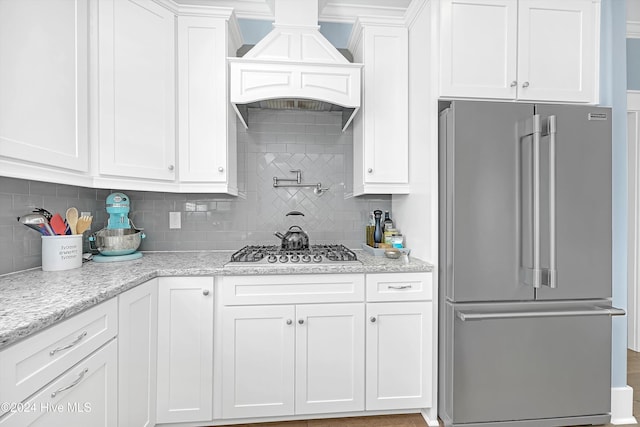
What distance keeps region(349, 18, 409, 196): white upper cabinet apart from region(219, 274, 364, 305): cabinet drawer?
2.27 ft

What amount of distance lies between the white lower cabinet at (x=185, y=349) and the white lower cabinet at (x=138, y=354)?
1.9 inches

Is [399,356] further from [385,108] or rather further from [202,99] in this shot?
[202,99]

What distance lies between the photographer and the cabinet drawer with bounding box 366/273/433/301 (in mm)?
1771

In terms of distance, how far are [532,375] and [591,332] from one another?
421 mm

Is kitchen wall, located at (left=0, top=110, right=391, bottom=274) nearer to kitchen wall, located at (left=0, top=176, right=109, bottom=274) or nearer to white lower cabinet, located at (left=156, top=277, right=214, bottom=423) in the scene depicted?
kitchen wall, located at (left=0, top=176, right=109, bottom=274)

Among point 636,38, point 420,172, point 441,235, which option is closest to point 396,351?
point 441,235

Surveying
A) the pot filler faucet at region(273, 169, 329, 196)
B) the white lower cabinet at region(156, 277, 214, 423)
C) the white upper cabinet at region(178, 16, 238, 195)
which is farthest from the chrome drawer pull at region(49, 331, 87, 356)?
the pot filler faucet at region(273, 169, 329, 196)

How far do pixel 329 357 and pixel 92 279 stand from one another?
1.28 m

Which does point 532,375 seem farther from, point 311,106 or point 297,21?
point 297,21

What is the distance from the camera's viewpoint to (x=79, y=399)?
109cm

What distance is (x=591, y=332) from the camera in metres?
1.72

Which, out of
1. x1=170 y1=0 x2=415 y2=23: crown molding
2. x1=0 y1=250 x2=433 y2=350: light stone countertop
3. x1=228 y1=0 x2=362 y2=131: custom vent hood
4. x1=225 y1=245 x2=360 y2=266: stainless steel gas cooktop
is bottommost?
x1=0 y1=250 x2=433 y2=350: light stone countertop

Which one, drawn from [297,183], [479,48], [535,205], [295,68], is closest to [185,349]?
[297,183]

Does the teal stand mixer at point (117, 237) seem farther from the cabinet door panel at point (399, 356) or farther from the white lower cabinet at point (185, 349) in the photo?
the cabinet door panel at point (399, 356)
